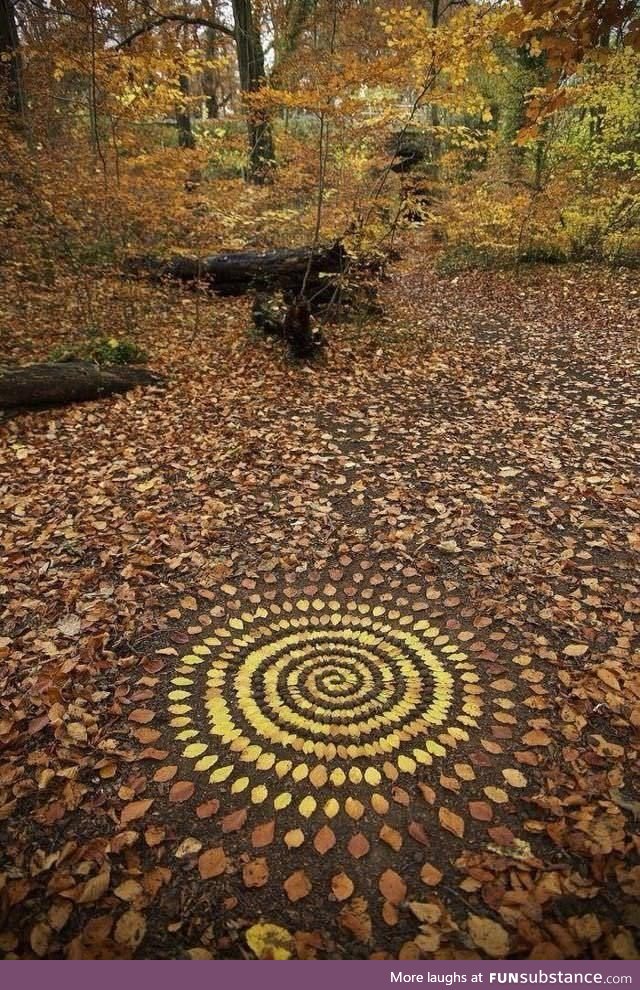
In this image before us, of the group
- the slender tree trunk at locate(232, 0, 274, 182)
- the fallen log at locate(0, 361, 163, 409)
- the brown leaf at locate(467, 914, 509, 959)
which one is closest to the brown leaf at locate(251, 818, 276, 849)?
the brown leaf at locate(467, 914, 509, 959)

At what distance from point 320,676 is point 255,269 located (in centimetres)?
920

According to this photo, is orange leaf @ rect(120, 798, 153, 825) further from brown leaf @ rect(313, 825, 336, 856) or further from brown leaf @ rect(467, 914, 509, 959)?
brown leaf @ rect(467, 914, 509, 959)

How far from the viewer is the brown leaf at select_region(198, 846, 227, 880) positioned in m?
2.56

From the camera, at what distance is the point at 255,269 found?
1104 cm

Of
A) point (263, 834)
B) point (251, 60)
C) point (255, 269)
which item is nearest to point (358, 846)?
point (263, 834)

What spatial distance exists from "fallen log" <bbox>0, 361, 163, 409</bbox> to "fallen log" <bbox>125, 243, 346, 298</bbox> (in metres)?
Result: 2.93

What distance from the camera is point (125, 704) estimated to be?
3.49 meters

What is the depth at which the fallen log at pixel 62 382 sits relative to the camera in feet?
22.6

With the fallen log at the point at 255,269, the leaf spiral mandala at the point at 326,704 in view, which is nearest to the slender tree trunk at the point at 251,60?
the fallen log at the point at 255,269

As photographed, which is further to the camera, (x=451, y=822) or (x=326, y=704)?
(x=326, y=704)

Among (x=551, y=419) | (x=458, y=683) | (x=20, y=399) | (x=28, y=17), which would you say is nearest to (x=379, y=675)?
(x=458, y=683)

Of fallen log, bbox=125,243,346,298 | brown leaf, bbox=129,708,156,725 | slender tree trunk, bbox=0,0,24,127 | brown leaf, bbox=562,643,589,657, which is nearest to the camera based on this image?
brown leaf, bbox=129,708,156,725

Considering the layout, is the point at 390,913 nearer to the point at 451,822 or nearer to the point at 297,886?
the point at 297,886

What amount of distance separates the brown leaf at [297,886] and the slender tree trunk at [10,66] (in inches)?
398
